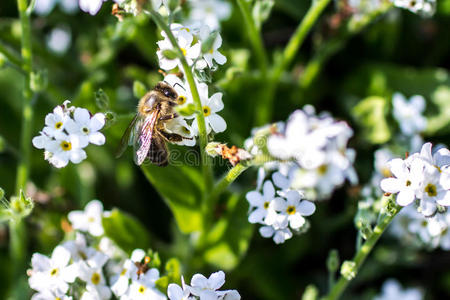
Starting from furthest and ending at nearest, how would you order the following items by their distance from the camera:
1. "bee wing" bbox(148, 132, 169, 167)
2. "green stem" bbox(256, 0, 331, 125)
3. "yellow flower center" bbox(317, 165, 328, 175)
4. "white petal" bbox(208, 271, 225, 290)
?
1. "green stem" bbox(256, 0, 331, 125)
2. "bee wing" bbox(148, 132, 169, 167)
3. "white petal" bbox(208, 271, 225, 290)
4. "yellow flower center" bbox(317, 165, 328, 175)

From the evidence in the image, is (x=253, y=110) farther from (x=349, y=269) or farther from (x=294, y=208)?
(x=349, y=269)

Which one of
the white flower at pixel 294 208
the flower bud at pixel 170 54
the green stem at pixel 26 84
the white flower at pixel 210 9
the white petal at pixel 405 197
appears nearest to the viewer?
the flower bud at pixel 170 54

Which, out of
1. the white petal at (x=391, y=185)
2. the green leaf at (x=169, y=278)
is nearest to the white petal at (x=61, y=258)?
the green leaf at (x=169, y=278)

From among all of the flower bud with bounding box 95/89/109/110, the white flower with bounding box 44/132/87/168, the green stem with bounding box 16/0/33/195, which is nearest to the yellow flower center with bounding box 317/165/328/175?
the white flower with bounding box 44/132/87/168

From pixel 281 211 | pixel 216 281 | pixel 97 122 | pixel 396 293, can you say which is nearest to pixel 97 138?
pixel 97 122

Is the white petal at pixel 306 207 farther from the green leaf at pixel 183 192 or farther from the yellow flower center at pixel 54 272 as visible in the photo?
the yellow flower center at pixel 54 272

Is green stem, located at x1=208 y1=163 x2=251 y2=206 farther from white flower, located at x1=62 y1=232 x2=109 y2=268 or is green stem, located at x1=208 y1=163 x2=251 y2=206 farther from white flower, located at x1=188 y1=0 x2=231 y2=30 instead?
white flower, located at x1=188 y1=0 x2=231 y2=30
